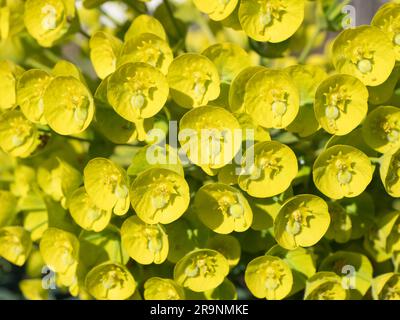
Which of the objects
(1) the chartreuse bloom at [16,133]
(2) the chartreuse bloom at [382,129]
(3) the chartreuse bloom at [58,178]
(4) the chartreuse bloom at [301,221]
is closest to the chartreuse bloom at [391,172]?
(2) the chartreuse bloom at [382,129]

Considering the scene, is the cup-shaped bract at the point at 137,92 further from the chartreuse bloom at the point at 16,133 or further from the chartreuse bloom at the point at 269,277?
the chartreuse bloom at the point at 269,277

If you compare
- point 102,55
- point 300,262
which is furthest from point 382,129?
point 102,55

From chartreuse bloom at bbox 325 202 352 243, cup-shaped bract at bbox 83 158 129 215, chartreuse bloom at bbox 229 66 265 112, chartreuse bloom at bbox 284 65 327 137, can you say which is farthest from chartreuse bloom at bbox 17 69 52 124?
chartreuse bloom at bbox 325 202 352 243

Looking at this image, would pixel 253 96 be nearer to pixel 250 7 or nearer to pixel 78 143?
pixel 250 7

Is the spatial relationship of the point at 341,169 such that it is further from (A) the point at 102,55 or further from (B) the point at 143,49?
(A) the point at 102,55

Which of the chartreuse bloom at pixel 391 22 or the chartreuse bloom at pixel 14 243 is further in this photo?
the chartreuse bloom at pixel 14 243

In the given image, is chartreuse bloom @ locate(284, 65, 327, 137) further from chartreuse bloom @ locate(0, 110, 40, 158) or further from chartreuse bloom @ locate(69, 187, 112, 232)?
chartreuse bloom @ locate(0, 110, 40, 158)
